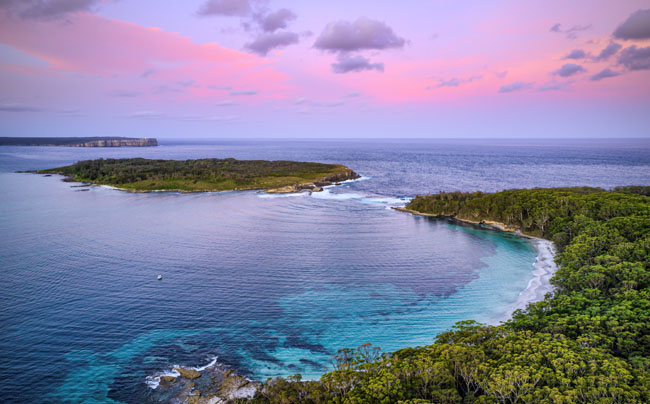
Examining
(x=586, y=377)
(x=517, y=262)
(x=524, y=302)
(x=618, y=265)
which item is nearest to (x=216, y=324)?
(x=586, y=377)

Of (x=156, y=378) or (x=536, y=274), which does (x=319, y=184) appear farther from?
(x=156, y=378)

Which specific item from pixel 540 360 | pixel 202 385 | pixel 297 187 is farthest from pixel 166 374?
pixel 297 187

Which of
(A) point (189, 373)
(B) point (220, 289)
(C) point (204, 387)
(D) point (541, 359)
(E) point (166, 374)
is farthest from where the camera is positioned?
(B) point (220, 289)

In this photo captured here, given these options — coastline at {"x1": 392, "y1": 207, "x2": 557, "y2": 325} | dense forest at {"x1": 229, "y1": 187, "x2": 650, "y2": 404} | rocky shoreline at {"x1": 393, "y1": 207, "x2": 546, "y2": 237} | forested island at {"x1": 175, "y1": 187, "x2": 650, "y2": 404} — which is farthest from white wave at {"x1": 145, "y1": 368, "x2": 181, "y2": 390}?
rocky shoreline at {"x1": 393, "y1": 207, "x2": 546, "y2": 237}

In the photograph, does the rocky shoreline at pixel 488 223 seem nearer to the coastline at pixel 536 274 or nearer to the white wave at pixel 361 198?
the coastline at pixel 536 274

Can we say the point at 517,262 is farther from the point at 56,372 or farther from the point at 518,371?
the point at 56,372

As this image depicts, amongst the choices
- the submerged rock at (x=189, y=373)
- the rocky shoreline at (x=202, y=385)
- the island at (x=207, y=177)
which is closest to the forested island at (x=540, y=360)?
the submerged rock at (x=189, y=373)

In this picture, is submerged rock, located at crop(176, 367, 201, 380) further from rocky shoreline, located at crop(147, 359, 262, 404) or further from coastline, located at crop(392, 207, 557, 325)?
coastline, located at crop(392, 207, 557, 325)
